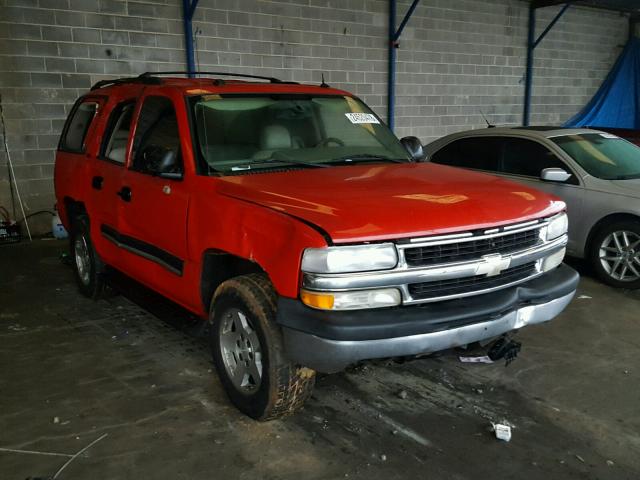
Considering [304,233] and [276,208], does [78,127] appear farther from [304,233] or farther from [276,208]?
[304,233]

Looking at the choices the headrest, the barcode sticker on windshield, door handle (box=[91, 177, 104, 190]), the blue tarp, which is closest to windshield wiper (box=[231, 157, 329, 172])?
the headrest

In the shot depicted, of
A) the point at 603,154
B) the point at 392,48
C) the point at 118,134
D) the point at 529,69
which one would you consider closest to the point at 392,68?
the point at 392,48

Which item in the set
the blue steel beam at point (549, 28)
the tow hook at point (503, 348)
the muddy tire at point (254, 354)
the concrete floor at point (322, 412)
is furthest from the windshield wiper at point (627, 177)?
the blue steel beam at point (549, 28)

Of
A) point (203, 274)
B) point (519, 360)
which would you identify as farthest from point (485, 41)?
point (203, 274)

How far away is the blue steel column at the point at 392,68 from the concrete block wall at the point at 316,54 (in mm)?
119

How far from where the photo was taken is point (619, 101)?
605 inches

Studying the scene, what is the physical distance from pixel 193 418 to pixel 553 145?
4.86 meters

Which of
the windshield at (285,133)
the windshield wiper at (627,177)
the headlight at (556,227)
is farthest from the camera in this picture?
the windshield wiper at (627,177)

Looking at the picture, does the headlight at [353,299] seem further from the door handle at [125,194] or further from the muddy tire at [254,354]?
the door handle at [125,194]

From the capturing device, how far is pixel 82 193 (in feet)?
16.8

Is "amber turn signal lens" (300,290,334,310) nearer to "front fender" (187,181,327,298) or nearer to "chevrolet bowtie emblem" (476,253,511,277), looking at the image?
"front fender" (187,181,327,298)

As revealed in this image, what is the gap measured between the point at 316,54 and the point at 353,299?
8550mm

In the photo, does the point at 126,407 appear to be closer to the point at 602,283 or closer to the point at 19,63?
the point at 602,283

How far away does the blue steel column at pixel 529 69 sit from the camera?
45.1ft
